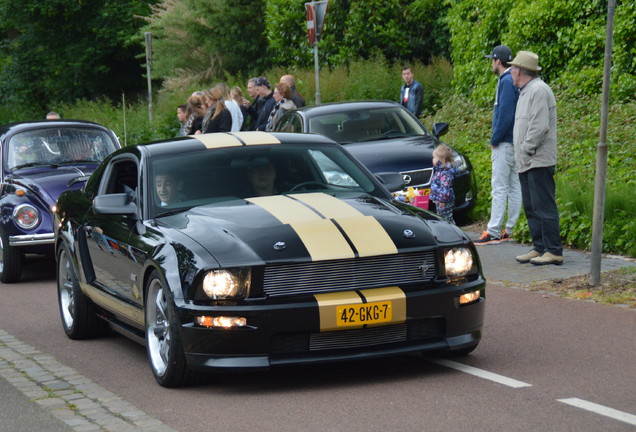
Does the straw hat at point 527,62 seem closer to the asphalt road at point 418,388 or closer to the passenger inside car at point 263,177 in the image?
the asphalt road at point 418,388

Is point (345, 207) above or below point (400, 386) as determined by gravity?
above

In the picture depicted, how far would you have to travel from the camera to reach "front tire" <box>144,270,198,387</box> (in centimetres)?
680

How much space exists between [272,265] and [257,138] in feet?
6.36

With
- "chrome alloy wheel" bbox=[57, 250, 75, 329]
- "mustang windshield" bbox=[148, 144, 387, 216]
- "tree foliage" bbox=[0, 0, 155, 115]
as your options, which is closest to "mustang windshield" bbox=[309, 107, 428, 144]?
"chrome alloy wheel" bbox=[57, 250, 75, 329]

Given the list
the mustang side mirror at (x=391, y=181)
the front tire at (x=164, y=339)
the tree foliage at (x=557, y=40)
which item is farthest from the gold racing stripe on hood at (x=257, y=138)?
the tree foliage at (x=557, y=40)

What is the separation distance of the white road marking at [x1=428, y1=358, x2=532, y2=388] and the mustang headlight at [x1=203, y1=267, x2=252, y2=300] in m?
1.52

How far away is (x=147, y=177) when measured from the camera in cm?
795

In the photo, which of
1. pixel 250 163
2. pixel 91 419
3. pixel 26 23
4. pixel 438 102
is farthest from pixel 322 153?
pixel 26 23

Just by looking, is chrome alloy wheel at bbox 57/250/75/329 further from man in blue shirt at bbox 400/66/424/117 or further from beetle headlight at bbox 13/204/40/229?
man in blue shirt at bbox 400/66/424/117

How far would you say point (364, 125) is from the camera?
51.3 ft

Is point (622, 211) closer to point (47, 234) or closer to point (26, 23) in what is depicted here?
point (47, 234)

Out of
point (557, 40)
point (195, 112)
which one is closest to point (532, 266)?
point (195, 112)

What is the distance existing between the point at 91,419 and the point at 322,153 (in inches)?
111

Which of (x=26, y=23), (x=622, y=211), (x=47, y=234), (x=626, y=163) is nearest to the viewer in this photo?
(x=622, y=211)
